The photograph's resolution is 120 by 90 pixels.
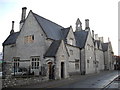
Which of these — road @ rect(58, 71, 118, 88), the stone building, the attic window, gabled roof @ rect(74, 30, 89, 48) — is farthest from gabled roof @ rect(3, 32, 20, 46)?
road @ rect(58, 71, 118, 88)

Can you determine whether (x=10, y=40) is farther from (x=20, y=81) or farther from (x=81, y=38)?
(x=20, y=81)

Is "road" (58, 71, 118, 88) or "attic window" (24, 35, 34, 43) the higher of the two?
"attic window" (24, 35, 34, 43)

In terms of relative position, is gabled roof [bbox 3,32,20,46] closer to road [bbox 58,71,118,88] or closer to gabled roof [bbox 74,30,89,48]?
gabled roof [bbox 74,30,89,48]

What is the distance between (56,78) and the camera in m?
23.1

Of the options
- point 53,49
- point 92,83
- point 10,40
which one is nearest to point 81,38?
point 53,49

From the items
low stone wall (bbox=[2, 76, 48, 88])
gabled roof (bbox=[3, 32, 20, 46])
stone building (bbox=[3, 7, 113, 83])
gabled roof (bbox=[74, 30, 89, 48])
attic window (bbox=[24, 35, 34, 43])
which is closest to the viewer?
low stone wall (bbox=[2, 76, 48, 88])

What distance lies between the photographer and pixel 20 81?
17.1 meters

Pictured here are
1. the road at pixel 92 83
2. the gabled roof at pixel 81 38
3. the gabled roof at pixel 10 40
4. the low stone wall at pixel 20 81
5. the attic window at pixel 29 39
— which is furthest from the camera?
the gabled roof at pixel 81 38

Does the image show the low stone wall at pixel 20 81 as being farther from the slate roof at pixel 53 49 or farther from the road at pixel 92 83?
the slate roof at pixel 53 49

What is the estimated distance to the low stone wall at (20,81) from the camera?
50.7 ft

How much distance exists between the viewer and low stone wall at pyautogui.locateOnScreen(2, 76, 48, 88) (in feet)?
50.7

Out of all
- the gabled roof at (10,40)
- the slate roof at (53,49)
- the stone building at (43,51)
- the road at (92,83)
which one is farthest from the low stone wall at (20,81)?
the gabled roof at (10,40)

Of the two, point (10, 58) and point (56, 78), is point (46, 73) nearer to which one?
point (56, 78)

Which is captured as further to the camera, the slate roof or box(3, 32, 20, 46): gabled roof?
box(3, 32, 20, 46): gabled roof
